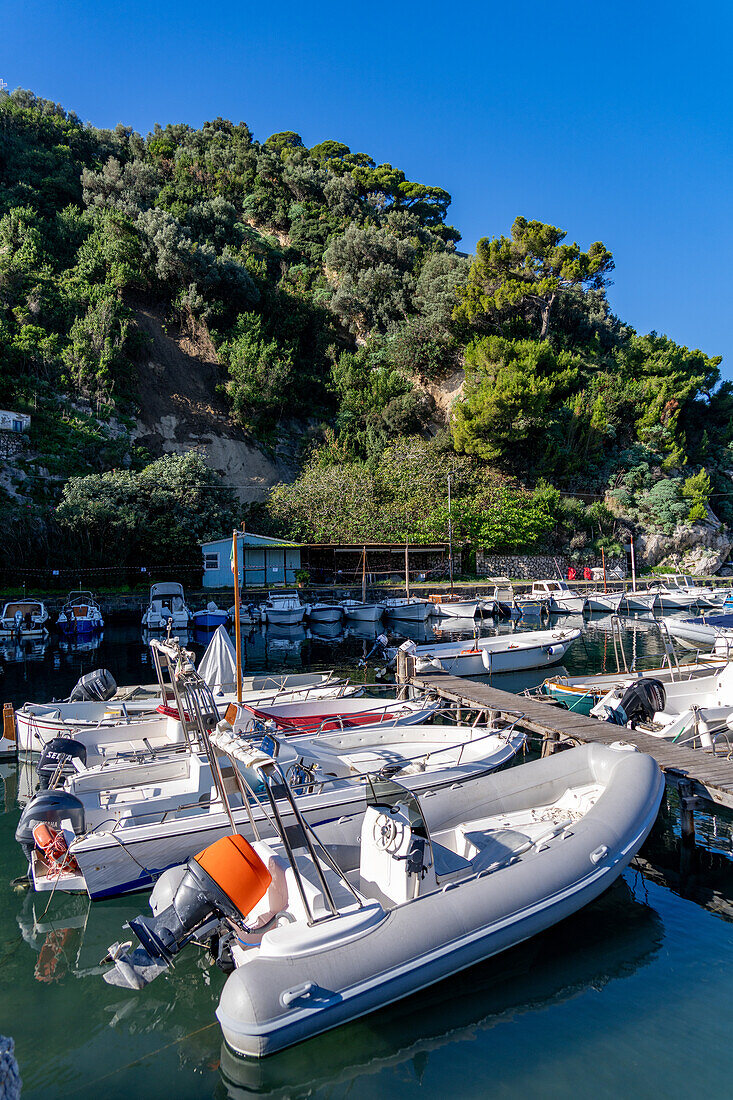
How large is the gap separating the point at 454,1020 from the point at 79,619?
81.9 ft

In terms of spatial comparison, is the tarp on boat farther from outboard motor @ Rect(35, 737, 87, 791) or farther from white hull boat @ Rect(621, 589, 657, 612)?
white hull boat @ Rect(621, 589, 657, 612)

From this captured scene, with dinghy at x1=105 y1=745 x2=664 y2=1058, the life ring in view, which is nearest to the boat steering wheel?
dinghy at x1=105 y1=745 x2=664 y2=1058

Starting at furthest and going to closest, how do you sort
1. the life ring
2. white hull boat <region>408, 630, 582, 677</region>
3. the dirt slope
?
1. the dirt slope
2. white hull boat <region>408, 630, 582, 677</region>
3. the life ring

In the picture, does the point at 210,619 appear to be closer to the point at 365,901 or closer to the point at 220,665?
the point at 220,665

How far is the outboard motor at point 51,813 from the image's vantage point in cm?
690

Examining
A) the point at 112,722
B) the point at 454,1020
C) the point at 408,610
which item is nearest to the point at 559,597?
the point at 408,610

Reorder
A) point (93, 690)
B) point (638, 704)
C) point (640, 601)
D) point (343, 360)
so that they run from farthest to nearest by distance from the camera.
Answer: point (343, 360)
point (640, 601)
point (93, 690)
point (638, 704)

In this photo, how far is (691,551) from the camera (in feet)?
155

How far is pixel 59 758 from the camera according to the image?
9.15 metres

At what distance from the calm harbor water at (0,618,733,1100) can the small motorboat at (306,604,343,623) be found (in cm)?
2295

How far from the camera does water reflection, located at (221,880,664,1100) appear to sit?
479 cm

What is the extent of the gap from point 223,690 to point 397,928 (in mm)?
8583

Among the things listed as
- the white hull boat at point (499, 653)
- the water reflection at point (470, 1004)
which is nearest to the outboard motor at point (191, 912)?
the water reflection at point (470, 1004)

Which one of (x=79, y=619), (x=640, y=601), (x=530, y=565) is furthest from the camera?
(x=530, y=565)
